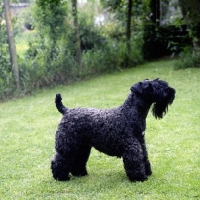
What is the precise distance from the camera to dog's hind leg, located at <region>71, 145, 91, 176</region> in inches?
181

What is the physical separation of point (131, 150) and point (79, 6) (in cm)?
909

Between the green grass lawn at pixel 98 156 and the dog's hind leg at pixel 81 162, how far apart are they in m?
0.08

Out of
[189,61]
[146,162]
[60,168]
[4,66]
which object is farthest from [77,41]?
[146,162]

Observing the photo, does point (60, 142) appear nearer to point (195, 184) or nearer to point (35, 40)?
point (195, 184)

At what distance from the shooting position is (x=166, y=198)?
3.91m

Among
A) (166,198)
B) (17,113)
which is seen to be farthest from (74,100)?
(166,198)

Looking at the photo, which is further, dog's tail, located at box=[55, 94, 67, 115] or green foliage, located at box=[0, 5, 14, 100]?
green foliage, located at box=[0, 5, 14, 100]

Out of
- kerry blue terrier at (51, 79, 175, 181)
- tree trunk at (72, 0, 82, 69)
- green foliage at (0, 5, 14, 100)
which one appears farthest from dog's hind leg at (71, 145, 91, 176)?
tree trunk at (72, 0, 82, 69)

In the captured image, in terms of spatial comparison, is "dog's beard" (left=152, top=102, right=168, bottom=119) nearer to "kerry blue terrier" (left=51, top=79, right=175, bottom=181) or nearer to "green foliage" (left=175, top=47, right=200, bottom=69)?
"kerry blue terrier" (left=51, top=79, right=175, bottom=181)

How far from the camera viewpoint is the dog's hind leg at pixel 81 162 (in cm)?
461

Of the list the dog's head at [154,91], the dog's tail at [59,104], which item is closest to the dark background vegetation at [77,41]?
the dog's tail at [59,104]

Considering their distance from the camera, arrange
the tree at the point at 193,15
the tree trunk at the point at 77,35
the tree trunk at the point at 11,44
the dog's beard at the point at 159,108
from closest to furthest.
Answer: the dog's beard at the point at 159,108, the tree trunk at the point at 11,44, the tree trunk at the point at 77,35, the tree at the point at 193,15

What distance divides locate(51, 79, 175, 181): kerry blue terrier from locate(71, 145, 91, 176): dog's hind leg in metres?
0.06

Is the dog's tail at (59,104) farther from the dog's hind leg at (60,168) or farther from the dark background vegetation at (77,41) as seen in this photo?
the dark background vegetation at (77,41)
